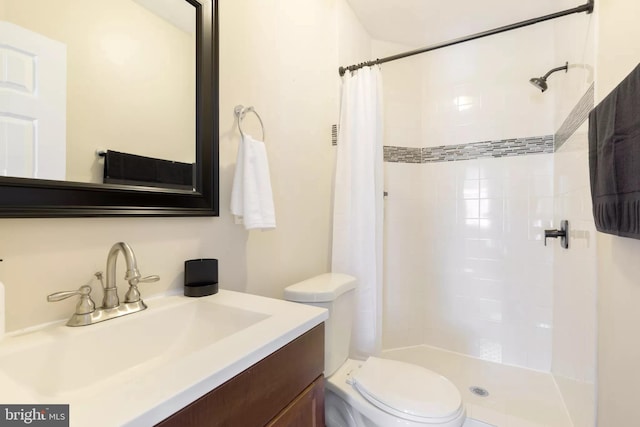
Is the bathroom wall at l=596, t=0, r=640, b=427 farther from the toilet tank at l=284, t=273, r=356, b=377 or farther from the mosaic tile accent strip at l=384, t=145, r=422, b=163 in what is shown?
the mosaic tile accent strip at l=384, t=145, r=422, b=163

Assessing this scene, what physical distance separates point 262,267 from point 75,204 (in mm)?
774

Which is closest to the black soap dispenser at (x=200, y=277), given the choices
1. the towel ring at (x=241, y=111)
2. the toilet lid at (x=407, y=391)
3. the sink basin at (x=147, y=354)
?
the sink basin at (x=147, y=354)

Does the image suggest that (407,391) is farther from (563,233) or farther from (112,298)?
(563,233)

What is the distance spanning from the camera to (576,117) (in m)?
1.46

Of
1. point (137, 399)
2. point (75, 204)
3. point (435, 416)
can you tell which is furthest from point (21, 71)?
point (435, 416)

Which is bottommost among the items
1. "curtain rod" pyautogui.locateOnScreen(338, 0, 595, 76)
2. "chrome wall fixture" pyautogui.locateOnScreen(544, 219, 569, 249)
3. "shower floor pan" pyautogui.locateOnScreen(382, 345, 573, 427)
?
"shower floor pan" pyautogui.locateOnScreen(382, 345, 573, 427)

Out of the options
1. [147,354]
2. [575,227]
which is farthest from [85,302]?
[575,227]

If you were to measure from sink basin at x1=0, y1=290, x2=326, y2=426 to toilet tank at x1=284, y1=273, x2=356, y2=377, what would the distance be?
34cm

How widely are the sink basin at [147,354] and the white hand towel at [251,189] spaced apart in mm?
309

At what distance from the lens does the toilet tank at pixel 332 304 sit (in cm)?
127

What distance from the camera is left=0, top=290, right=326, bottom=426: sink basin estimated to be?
45cm

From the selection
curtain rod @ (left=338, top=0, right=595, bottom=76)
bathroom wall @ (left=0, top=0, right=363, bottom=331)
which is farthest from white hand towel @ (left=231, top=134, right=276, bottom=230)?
curtain rod @ (left=338, top=0, right=595, bottom=76)

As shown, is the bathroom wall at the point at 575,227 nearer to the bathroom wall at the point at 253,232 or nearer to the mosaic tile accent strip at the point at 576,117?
the mosaic tile accent strip at the point at 576,117

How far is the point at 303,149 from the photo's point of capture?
1672 millimetres
